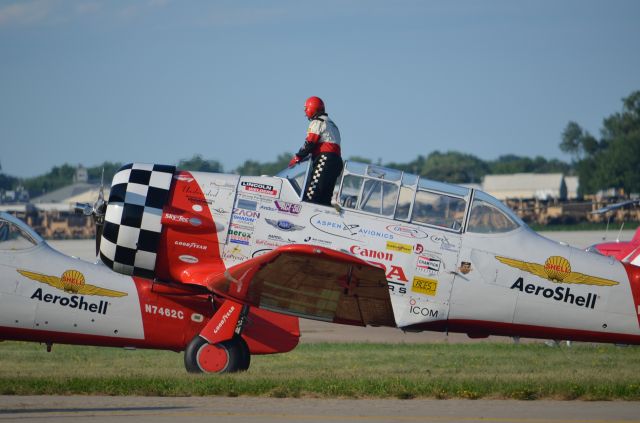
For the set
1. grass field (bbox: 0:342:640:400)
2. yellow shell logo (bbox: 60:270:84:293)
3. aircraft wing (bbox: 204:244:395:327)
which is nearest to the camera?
grass field (bbox: 0:342:640:400)

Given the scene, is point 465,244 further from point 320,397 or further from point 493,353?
point 493,353

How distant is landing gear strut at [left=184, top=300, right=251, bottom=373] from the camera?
13156 mm

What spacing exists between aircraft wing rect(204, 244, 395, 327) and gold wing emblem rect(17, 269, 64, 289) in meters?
2.15

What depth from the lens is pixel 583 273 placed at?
43.3 feet

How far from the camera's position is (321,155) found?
13.1 m

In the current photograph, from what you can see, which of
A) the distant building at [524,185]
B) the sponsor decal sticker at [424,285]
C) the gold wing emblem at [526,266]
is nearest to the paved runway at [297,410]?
the sponsor decal sticker at [424,285]

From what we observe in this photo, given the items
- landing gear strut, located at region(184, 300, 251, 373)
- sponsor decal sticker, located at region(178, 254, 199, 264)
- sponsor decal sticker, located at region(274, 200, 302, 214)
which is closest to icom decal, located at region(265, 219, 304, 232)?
sponsor decal sticker, located at region(274, 200, 302, 214)

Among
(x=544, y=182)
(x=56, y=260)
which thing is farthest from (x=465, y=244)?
(x=544, y=182)

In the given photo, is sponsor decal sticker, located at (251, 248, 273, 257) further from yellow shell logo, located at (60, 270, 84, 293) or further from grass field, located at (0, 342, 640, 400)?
yellow shell logo, located at (60, 270, 84, 293)

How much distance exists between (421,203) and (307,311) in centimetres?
190

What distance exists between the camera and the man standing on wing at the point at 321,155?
13.0 meters

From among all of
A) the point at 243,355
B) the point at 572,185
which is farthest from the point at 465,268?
the point at 572,185

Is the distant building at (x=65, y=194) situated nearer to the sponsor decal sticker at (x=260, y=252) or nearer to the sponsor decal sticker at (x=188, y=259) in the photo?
the sponsor decal sticker at (x=188, y=259)

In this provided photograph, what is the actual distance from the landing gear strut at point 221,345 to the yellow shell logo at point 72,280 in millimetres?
1719
